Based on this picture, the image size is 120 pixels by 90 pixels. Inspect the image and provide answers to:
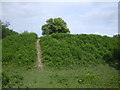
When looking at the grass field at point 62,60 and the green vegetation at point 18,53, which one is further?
the green vegetation at point 18,53

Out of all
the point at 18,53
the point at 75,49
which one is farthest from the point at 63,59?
the point at 18,53

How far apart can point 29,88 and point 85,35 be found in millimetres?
14996

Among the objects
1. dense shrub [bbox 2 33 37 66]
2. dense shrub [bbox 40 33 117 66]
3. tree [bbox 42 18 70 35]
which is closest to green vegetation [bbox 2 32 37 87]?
dense shrub [bbox 2 33 37 66]

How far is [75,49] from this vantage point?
2005 cm

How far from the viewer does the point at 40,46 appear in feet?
70.7

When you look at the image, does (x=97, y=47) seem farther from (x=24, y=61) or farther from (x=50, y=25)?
(x=50, y=25)

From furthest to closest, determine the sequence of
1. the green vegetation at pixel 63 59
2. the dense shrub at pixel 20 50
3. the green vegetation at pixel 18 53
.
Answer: the dense shrub at pixel 20 50
the green vegetation at pixel 18 53
the green vegetation at pixel 63 59

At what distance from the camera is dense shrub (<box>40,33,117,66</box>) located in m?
18.2

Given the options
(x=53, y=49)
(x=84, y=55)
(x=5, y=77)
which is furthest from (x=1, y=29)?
(x=5, y=77)

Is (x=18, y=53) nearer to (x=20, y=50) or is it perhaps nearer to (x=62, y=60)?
(x=20, y=50)

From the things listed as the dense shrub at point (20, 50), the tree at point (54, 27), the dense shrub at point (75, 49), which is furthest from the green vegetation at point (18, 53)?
the tree at point (54, 27)

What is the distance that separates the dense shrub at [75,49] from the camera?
59.8ft

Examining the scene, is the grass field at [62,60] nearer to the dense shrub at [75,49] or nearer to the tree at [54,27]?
the dense shrub at [75,49]

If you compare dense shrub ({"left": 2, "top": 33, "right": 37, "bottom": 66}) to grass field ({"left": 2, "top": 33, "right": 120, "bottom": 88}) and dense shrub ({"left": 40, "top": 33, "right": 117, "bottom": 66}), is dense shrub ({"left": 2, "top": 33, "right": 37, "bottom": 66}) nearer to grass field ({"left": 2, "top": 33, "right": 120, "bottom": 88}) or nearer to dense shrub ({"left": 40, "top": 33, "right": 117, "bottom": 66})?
grass field ({"left": 2, "top": 33, "right": 120, "bottom": 88})
